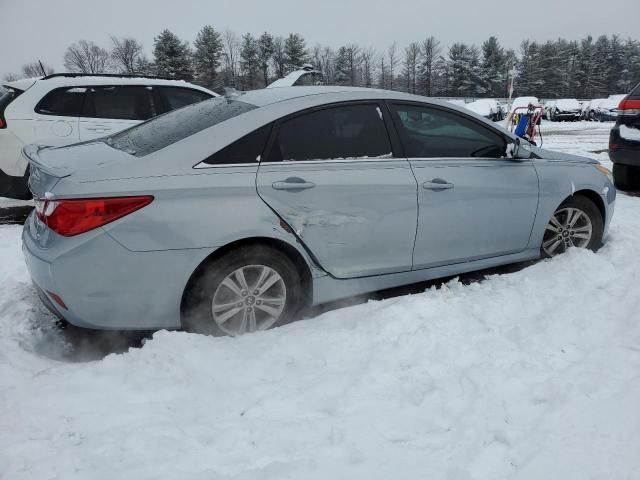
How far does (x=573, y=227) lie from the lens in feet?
13.3

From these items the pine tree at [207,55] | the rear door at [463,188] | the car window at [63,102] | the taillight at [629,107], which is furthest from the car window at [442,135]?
the pine tree at [207,55]

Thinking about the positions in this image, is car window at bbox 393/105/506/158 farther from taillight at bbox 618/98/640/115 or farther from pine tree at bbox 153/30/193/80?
pine tree at bbox 153/30/193/80

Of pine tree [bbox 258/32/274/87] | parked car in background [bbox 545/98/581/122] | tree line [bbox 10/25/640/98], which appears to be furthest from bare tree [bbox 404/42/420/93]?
parked car in background [bbox 545/98/581/122]

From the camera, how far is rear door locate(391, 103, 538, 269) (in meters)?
3.27

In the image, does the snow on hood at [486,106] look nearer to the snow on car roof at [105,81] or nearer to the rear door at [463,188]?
the snow on car roof at [105,81]

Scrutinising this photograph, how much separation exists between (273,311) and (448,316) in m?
1.09

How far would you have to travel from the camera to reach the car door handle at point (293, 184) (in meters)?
2.79

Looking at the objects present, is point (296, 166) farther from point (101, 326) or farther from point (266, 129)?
point (101, 326)

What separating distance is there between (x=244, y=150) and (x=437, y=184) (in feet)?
4.36

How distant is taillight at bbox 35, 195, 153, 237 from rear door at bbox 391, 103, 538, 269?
184 cm

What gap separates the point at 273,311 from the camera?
2889mm

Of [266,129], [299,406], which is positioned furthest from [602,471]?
[266,129]

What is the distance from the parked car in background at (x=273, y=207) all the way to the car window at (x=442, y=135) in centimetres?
1

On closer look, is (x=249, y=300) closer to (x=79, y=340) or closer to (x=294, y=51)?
(x=79, y=340)
